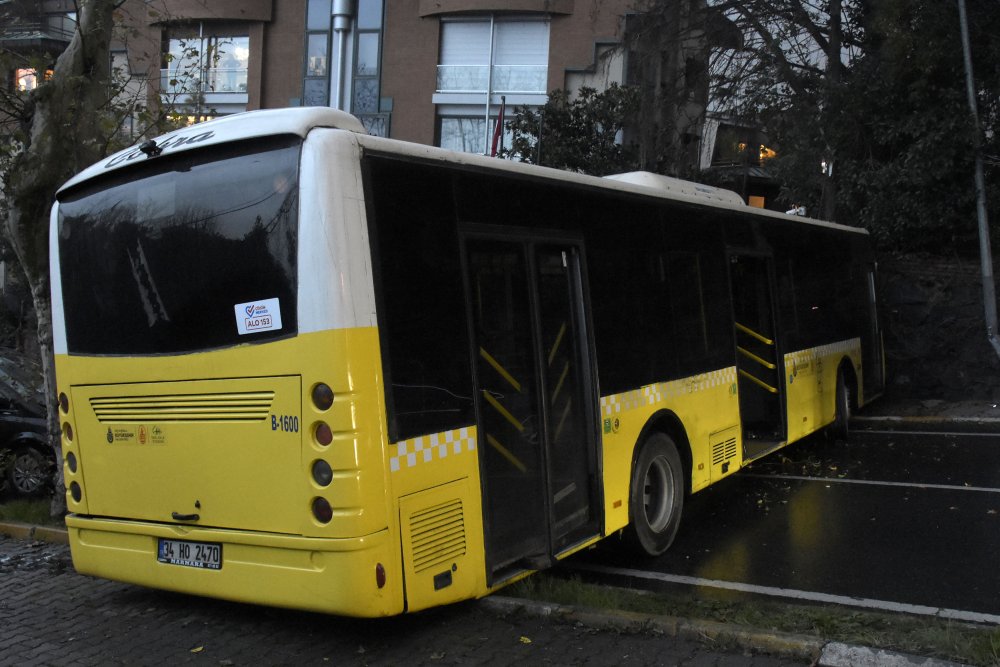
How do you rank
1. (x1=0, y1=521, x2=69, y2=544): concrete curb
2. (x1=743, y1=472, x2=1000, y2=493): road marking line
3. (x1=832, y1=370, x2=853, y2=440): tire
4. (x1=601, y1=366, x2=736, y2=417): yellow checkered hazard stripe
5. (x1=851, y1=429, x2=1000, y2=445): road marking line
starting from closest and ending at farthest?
(x1=601, y1=366, x2=736, y2=417): yellow checkered hazard stripe → (x1=0, y1=521, x2=69, y2=544): concrete curb → (x1=743, y1=472, x2=1000, y2=493): road marking line → (x1=832, y1=370, x2=853, y2=440): tire → (x1=851, y1=429, x2=1000, y2=445): road marking line

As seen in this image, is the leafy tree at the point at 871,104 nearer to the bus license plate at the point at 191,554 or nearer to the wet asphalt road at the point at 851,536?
the wet asphalt road at the point at 851,536

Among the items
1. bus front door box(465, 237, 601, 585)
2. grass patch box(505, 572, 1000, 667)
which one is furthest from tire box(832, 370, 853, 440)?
bus front door box(465, 237, 601, 585)

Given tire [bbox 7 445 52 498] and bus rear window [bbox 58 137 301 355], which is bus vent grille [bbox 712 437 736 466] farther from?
tire [bbox 7 445 52 498]

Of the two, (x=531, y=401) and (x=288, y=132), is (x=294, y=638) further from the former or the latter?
(x=288, y=132)

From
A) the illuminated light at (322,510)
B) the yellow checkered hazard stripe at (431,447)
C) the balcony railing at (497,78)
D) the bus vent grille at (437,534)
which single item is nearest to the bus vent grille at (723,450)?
the yellow checkered hazard stripe at (431,447)

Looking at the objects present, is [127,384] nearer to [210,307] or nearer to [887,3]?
Result: [210,307]

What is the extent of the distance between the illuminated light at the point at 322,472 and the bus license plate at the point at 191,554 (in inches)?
33.4

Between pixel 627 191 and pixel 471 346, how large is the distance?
2522mm

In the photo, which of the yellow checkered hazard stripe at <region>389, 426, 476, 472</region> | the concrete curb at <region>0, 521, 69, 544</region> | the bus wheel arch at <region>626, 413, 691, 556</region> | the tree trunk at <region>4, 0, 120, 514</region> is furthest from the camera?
the tree trunk at <region>4, 0, 120, 514</region>

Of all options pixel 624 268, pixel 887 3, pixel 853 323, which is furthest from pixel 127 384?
pixel 887 3

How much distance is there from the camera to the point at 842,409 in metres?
12.3

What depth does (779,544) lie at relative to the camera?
7.39m

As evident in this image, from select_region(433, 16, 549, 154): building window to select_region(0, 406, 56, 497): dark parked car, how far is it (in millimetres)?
20498

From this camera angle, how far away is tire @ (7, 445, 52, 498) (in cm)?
1020
